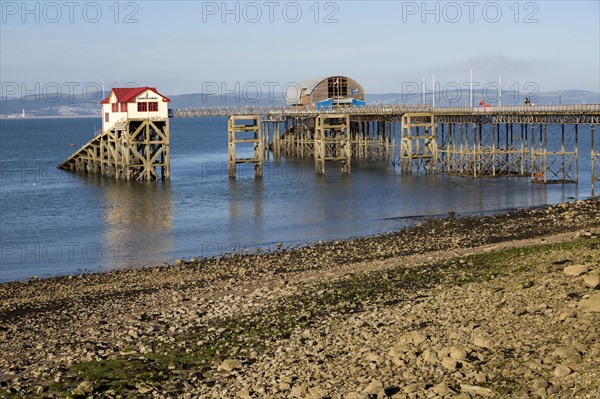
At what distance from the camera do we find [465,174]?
64.3 meters

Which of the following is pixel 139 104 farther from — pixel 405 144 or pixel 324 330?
pixel 324 330

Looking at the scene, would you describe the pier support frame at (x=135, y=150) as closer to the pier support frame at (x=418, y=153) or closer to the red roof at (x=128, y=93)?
the red roof at (x=128, y=93)

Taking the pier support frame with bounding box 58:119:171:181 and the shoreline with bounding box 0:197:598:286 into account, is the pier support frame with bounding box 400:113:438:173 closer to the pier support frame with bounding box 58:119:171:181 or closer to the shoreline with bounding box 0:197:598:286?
the pier support frame with bounding box 58:119:171:181

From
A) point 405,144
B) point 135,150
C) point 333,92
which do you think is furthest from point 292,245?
point 333,92

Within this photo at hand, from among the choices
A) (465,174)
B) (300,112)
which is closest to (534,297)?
(465,174)

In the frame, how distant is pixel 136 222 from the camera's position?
152 feet

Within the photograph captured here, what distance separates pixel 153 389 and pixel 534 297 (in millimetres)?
8375

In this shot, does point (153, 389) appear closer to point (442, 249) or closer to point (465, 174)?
point (442, 249)

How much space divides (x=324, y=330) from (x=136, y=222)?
28107mm

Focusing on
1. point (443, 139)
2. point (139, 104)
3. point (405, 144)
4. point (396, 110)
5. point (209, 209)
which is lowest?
point (209, 209)

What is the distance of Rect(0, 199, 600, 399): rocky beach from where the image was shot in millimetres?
15633

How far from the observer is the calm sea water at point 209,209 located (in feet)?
124

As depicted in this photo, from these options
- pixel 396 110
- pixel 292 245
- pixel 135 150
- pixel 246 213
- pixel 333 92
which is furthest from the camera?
pixel 333 92

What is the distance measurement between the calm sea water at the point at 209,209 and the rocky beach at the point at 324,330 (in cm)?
721
